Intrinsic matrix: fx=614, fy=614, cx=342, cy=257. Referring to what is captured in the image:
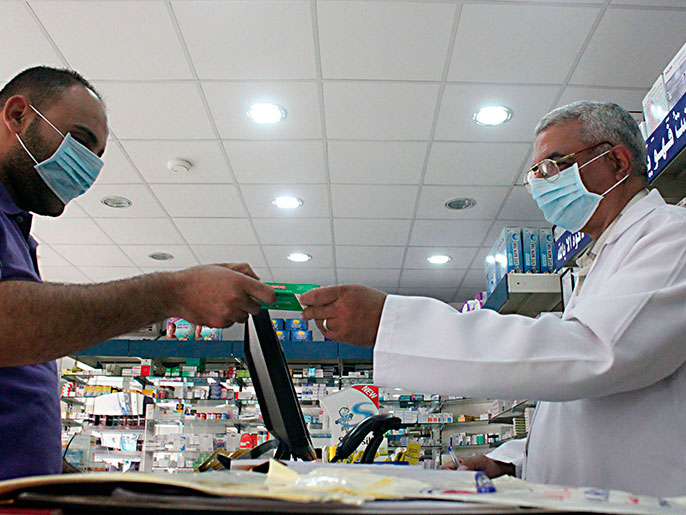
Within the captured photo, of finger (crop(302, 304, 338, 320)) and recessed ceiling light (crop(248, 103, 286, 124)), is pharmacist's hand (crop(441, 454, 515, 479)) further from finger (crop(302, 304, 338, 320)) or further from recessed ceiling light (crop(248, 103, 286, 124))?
recessed ceiling light (crop(248, 103, 286, 124))

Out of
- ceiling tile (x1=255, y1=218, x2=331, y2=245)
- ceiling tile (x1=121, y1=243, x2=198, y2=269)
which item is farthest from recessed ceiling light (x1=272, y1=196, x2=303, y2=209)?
ceiling tile (x1=121, y1=243, x2=198, y2=269)

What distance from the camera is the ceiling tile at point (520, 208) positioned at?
19.0ft

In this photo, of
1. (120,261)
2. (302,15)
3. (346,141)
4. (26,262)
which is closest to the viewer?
(26,262)

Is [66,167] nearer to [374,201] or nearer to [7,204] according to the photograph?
[7,204]

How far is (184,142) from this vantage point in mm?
4957

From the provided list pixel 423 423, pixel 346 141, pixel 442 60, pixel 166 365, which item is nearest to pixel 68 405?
pixel 166 365

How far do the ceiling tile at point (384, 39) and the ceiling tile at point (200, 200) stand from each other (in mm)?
2043

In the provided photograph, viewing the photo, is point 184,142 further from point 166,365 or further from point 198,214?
point 166,365

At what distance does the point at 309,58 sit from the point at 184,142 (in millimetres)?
1505

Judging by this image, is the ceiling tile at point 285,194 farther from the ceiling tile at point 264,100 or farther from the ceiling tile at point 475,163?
the ceiling tile at point 475,163

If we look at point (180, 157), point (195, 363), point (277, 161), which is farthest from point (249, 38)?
point (195, 363)

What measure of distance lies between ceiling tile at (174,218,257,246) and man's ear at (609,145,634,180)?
16.1 feet

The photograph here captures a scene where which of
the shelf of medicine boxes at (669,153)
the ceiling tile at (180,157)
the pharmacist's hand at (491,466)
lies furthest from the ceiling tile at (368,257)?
the pharmacist's hand at (491,466)

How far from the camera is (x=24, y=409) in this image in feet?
4.83
